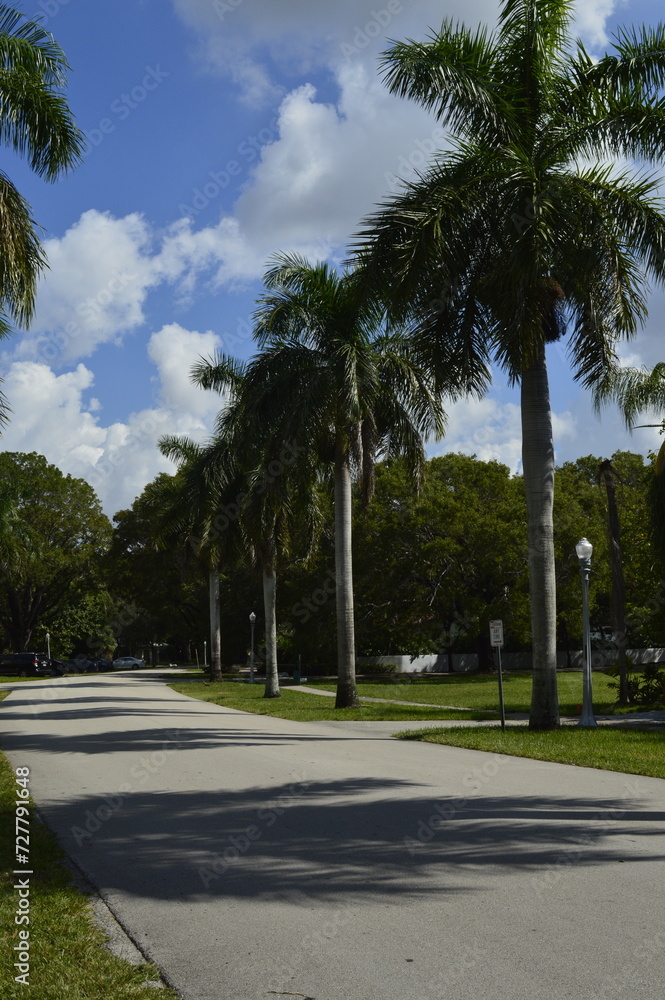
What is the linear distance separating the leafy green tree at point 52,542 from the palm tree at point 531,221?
154 feet

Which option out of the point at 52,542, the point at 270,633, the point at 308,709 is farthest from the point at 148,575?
the point at 308,709

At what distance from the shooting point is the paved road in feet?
15.5

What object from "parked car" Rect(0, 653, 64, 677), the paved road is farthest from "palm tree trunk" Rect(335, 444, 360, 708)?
"parked car" Rect(0, 653, 64, 677)

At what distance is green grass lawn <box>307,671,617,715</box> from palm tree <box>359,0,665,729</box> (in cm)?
809

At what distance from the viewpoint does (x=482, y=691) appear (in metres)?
32.8

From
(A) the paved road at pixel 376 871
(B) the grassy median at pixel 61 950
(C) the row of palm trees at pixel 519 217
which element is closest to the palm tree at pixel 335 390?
(C) the row of palm trees at pixel 519 217

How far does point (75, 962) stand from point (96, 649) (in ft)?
298

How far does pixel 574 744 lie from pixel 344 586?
397 inches

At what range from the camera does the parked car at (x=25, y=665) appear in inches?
2132

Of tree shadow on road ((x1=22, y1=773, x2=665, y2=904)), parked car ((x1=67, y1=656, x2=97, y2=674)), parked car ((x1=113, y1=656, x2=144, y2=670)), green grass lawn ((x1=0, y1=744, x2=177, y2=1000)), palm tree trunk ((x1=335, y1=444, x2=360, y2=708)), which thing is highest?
palm tree trunk ((x1=335, y1=444, x2=360, y2=708))

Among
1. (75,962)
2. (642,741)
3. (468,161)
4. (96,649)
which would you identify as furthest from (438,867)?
(96,649)

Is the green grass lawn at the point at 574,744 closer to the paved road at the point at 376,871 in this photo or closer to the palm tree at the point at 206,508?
the paved road at the point at 376,871

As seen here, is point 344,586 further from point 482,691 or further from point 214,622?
point 214,622

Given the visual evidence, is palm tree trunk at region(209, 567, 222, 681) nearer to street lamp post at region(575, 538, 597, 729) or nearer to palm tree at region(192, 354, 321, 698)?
palm tree at region(192, 354, 321, 698)
